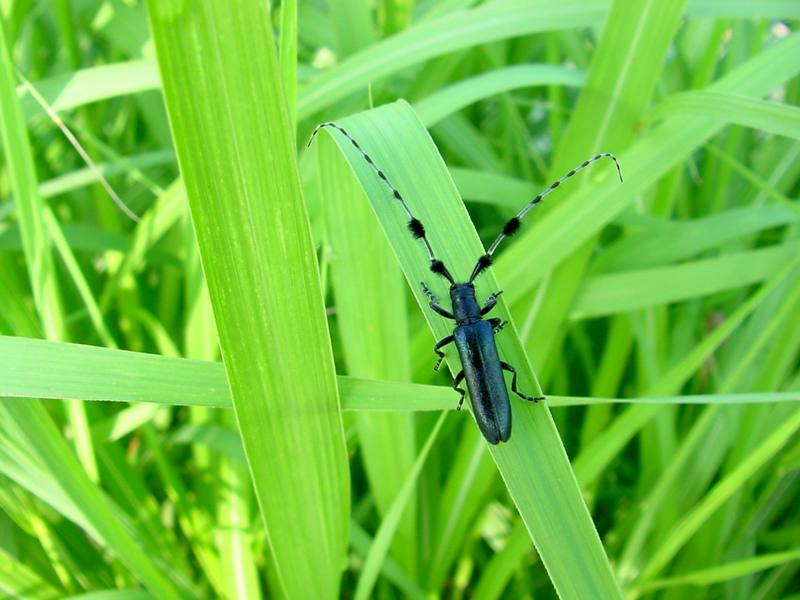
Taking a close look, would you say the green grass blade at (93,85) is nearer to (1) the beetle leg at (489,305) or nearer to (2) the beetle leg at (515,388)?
(1) the beetle leg at (489,305)

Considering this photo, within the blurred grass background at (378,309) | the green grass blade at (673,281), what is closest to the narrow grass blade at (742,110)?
the blurred grass background at (378,309)

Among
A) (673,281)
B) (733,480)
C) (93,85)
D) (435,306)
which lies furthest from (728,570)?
(93,85)

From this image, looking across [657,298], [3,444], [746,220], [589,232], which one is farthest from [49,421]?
[746,220]

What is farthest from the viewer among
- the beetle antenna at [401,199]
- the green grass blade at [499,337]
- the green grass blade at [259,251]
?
the beetle antenna at [401,199]

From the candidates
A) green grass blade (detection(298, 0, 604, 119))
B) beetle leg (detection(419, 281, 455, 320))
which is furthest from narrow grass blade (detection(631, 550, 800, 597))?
green grass blade (detection(298, 0, 604, 119))

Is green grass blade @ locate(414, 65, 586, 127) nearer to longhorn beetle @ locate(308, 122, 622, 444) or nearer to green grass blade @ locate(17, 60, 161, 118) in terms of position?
longhorn beetle @ locate(308, 122, 622, 444)

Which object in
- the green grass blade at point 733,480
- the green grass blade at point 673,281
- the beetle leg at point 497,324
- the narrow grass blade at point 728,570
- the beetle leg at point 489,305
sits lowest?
the narrow grass blade at point 728,570

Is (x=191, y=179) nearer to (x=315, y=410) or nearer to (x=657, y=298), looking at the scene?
(x=315, y=410)
